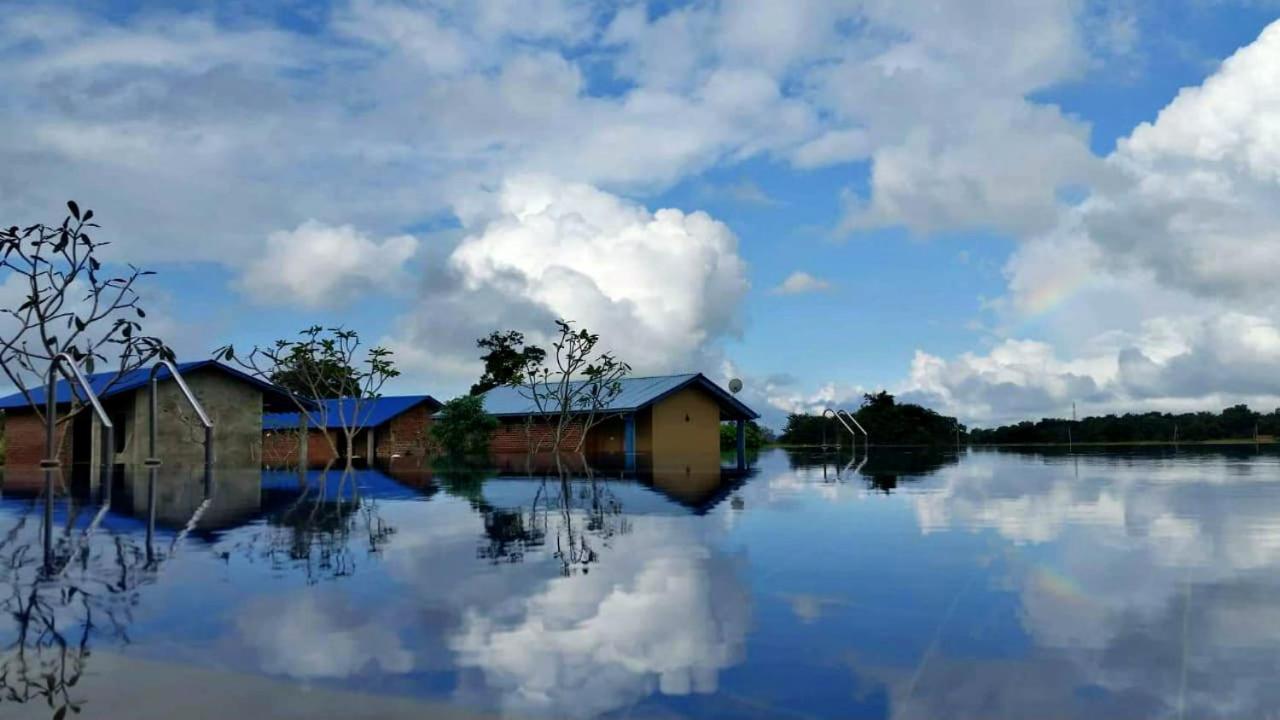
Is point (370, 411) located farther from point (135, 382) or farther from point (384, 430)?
point (135, 382)

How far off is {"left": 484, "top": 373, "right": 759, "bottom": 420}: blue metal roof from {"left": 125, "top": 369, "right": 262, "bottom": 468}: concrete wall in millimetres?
13902

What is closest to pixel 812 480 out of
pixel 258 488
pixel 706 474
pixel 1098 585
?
pixel 706 474

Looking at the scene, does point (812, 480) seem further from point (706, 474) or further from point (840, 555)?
point (840, 555)

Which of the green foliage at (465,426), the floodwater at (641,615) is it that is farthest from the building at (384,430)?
the floodwater at (641,615)

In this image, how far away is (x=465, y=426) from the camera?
139 ft

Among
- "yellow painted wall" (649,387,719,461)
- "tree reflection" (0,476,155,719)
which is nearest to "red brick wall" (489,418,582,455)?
"yellow painted wall" (649,387,719,461)

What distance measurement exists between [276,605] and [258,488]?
1215cm

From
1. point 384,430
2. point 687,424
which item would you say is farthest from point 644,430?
point 384,430

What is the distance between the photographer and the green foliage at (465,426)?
4228 centimetres

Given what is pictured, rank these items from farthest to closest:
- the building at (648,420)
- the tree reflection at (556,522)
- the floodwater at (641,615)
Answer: the building at (648,420), the tree reflection at (556,522), the floodwater at (641,615)

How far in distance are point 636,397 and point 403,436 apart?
1185 centimetres

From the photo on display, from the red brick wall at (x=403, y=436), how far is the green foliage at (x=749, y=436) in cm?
1579

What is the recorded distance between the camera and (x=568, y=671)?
14.5 feet

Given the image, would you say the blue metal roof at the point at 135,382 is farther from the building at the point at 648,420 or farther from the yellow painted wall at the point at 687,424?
the yellow painted wall at the point at 687,424
